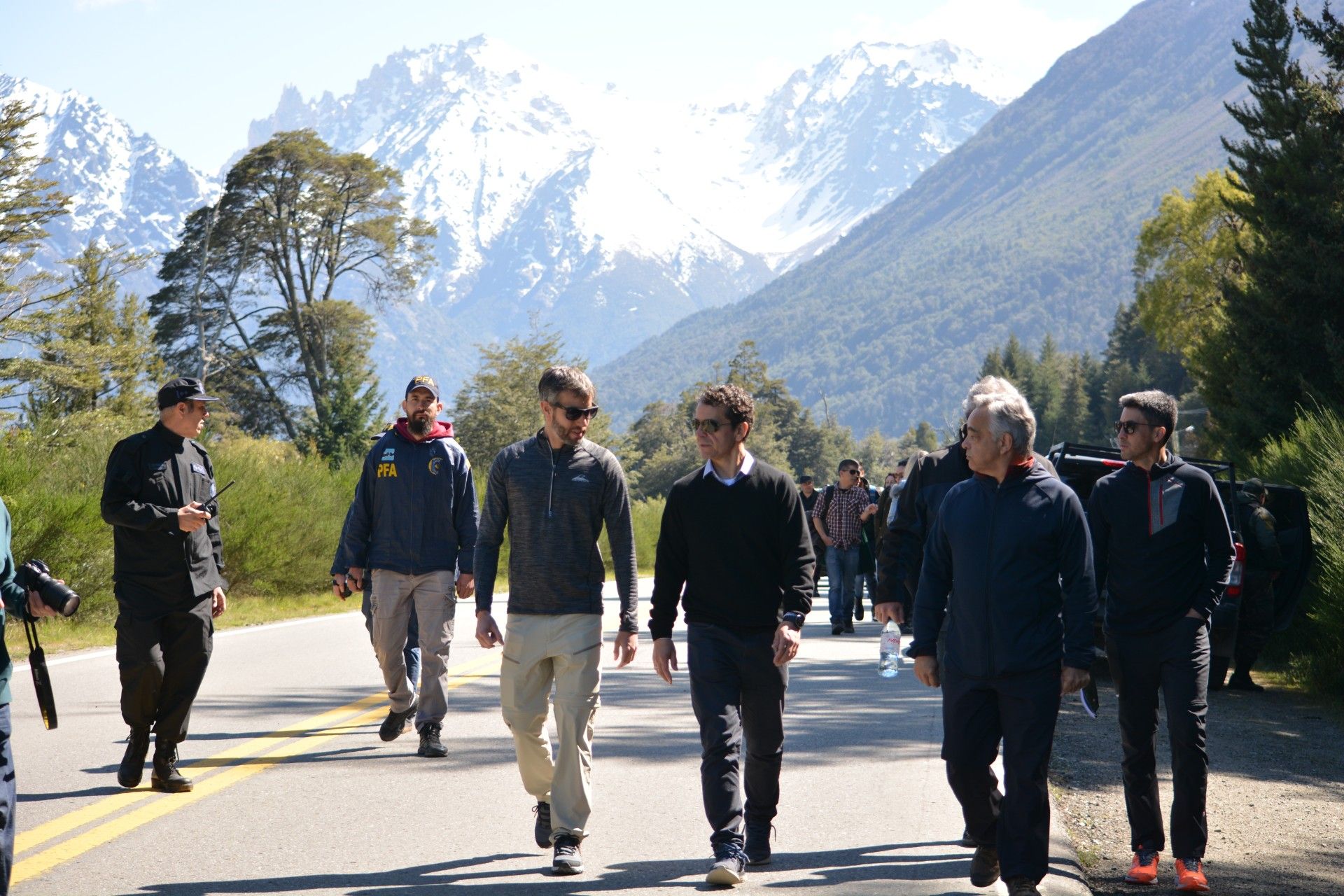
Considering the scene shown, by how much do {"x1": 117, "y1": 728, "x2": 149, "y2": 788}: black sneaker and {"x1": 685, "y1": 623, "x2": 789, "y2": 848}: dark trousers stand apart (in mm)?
2925

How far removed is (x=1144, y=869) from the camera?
226 inches

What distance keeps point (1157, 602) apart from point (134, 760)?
4.80 m

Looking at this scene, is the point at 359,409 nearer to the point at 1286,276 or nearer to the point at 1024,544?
the point at 1286,276

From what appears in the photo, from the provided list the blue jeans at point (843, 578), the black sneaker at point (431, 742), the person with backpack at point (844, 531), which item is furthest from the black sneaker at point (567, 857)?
the blue jeans at point (843, 578)

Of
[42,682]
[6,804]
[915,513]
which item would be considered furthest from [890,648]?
[6,804]

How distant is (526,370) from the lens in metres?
55.8

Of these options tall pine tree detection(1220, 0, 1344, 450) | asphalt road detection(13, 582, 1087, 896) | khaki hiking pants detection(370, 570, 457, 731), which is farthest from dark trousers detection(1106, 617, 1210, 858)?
tall pine tree detection(1220, 0, 1344, 450)

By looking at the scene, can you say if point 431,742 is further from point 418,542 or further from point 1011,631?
point 1011,631

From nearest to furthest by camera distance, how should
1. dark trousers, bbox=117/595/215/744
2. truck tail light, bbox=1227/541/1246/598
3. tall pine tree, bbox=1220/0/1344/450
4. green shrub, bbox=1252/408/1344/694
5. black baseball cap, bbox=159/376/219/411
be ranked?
dark trousers, bbox=117/595/215/744
black baseball cap, bbox=159/376/219/411
truck tail light, bbox=1227/541/1246/598
green shrub, bbox=1252/408/1344/694
tall pine tree, bbox=1220/0/1344/450

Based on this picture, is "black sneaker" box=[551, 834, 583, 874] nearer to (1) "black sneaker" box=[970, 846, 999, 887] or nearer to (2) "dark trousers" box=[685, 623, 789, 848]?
(2) "dark trousers" box=[685, 623, 789, 848]

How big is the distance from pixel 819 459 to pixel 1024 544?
117675 mm

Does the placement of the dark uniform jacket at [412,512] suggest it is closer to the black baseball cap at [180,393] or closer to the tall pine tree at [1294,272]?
the black baseball cap at [180,393]

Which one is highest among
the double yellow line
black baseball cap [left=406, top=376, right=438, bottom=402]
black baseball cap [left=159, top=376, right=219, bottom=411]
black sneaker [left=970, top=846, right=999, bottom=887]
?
black baseball cap [left=406, top=376, right=438, bottom=402]

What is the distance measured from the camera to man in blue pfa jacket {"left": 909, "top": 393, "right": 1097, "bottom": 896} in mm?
5199
